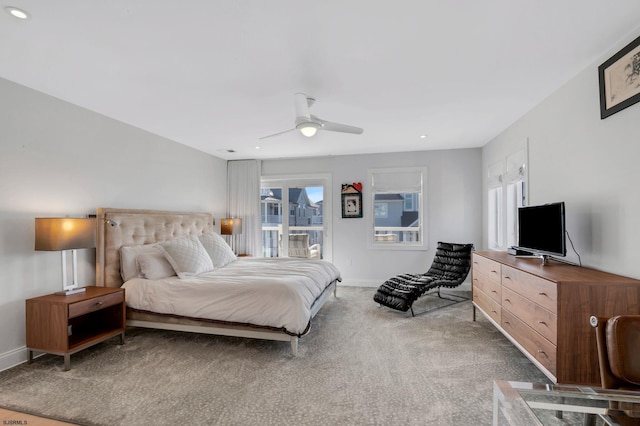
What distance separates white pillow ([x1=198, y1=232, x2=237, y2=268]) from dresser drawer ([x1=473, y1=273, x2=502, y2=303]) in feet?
11.0

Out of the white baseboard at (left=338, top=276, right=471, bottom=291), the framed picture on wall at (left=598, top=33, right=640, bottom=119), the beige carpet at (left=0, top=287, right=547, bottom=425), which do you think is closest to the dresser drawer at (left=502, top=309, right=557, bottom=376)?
the beige carpet at (left=0, top=287, right=547, bottom=425)

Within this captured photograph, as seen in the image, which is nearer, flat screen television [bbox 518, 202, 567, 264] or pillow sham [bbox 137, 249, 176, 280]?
flat screen television [bbox 518, 202, 567, 264]

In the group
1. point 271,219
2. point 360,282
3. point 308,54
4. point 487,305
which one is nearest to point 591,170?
point 487,305

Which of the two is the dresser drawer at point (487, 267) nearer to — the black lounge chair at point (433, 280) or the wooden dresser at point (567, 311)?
the wooden dresser at point (567, 311)

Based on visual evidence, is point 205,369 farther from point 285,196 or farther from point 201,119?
point 285,196

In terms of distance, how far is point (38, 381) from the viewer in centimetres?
226

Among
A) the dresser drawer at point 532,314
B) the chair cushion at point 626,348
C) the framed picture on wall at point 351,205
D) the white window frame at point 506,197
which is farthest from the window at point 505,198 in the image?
the chair cushion at point 626,348

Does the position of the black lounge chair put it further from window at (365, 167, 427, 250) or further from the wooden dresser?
the wooden dresser

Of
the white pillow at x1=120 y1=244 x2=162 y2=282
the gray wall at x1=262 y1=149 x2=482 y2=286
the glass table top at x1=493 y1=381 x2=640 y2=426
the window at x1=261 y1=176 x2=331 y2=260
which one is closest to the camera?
the glass table top at x1=493 y1=381 x2=640 y2=426

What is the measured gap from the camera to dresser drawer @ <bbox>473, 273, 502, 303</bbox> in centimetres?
279

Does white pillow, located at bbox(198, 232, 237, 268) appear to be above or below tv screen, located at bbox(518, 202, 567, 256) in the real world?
below

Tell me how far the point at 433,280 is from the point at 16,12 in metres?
4.67

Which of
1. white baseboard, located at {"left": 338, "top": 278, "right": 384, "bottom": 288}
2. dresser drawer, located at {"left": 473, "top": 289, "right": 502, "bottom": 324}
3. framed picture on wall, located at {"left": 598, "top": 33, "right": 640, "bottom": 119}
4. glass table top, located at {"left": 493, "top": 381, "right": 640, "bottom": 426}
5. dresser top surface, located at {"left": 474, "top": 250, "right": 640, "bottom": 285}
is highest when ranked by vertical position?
framed picture on wall, located at {"left": 598, "top": 33, "right": 640, "bottom": 119}

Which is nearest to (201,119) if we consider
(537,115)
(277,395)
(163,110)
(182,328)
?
(163,110)
